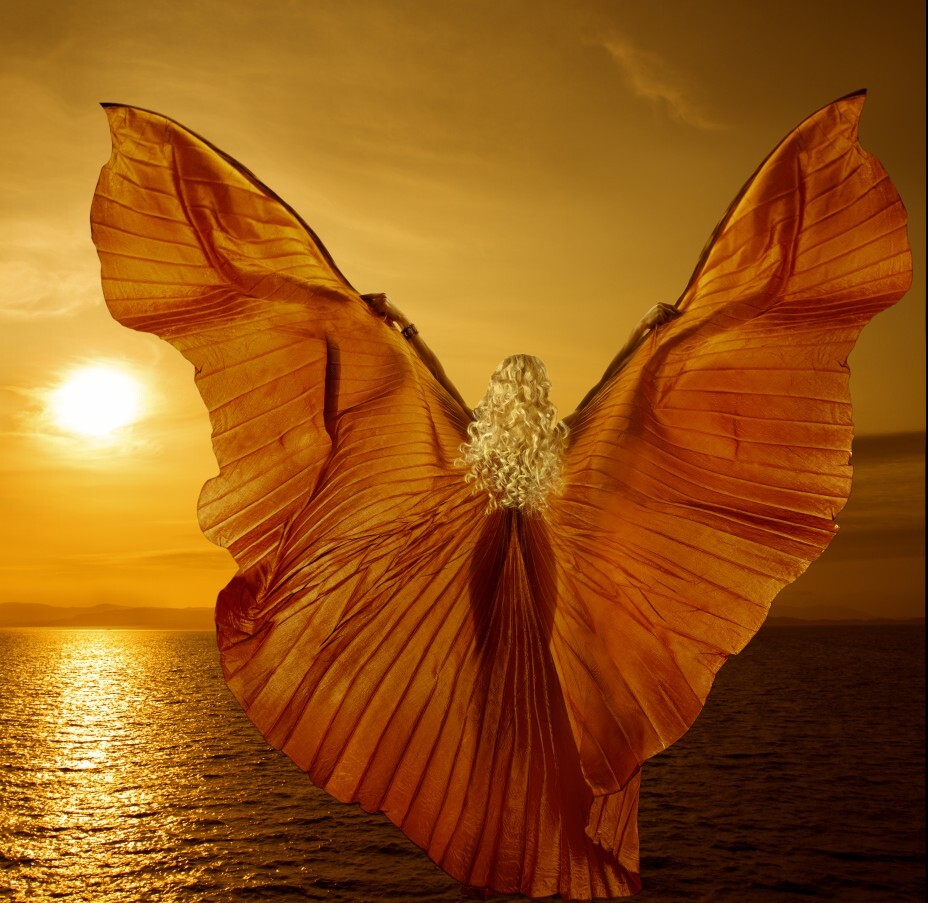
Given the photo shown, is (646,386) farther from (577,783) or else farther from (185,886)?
(185,886)

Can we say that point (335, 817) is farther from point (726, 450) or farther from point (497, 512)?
point (726, 450)

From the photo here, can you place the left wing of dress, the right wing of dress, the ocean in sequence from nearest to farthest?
1. the right wing of dress
2. the left wing of dress
3. the ocean

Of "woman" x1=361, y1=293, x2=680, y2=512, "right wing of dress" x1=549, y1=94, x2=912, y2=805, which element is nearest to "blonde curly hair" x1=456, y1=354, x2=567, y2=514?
"woman" x1=361, y1=293, x2=680, y2=512

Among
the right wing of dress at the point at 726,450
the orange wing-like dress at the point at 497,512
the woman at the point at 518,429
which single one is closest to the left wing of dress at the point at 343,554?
the orange wing-like dress at the point at 497,512

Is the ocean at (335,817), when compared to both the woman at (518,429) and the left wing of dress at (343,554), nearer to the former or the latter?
the left wing of dress at (343,554)

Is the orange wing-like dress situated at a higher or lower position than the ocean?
higher

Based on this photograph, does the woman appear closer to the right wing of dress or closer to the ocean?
the right wing of dress
